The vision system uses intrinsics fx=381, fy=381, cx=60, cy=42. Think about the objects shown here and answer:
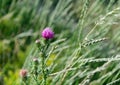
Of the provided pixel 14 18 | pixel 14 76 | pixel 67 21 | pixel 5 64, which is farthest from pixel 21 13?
pixel 14 76

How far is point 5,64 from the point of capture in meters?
2.95

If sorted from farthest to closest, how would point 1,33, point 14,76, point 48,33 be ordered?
point 1,33, point 14,76, point 48,33

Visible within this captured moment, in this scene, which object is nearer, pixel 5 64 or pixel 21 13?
pixel 5 64

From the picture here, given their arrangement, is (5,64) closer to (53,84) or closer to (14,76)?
(14,76)

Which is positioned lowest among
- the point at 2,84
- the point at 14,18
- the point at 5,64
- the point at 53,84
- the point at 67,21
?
the point at 53,84

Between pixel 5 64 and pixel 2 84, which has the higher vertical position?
pixel 5 64

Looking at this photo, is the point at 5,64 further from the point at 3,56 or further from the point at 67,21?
the point at 67,21

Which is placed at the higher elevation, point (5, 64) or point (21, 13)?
Result: point (21, 13)

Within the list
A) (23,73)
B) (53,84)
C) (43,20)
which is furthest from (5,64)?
(23,73)

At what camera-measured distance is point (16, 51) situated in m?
3.06

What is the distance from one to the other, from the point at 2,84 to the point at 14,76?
19cm

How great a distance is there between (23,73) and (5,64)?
4.85 ft

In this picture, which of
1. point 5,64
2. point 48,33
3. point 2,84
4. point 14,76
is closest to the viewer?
point 48,33

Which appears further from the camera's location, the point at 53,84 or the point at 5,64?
the point at 5,64
